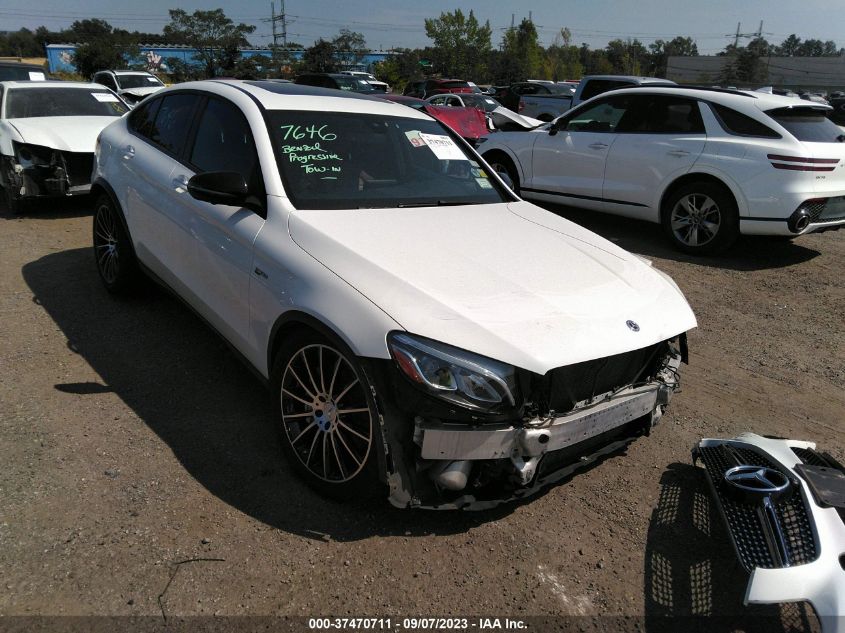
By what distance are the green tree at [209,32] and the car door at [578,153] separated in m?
59.0

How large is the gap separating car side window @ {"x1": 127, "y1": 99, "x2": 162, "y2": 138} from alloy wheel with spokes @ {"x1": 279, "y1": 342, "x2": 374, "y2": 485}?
2622 millimetres

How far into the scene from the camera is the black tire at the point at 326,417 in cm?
251

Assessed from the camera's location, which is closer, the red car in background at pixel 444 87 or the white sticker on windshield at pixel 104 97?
the white sticker on windshield at pixel 104 97

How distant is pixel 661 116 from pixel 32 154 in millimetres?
7299

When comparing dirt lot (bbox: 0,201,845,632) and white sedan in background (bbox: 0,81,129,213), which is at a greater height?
white sedan in background (bbox: 0,81,129,213)

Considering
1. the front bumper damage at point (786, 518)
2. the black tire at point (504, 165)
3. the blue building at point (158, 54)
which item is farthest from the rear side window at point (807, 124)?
the blue building at point (158, 54)

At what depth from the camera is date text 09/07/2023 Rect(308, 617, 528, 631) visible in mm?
2250

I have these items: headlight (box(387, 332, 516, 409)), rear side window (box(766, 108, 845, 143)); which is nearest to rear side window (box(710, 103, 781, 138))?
rear side window (box(766, 108, 845, 143))

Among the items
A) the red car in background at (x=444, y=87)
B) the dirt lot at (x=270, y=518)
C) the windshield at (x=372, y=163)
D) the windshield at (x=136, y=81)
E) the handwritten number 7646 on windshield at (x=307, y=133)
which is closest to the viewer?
the dirt lot at (x=270, y=518)

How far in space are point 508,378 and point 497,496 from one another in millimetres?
498

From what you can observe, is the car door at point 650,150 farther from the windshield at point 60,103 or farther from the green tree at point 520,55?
the green tree at point 520,55

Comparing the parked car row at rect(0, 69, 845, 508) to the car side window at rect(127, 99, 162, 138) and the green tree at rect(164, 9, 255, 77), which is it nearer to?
the car side window at rect(127, 99, 162, 138)

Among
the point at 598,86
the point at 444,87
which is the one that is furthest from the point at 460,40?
the point at 598,86

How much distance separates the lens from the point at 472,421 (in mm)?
2340
